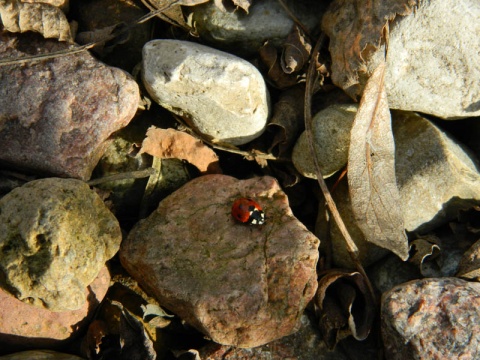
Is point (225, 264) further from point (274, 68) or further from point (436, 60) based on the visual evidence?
point (436, 60)

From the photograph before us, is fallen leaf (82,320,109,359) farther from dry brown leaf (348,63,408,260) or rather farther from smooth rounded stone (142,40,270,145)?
dry brown leaf (348,63,408,260)

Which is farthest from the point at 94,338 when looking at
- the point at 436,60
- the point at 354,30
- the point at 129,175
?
the point at 436,60

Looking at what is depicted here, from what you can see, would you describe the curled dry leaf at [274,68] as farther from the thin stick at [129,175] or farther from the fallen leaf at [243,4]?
the thin stick at [129,175]

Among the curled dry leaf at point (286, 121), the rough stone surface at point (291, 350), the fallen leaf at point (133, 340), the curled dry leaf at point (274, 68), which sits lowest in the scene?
the rough stone surface at point (291, 350)

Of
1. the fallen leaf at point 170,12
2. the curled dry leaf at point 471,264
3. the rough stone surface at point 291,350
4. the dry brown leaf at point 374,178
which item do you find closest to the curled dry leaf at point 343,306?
the rough stone surface at point 291,350

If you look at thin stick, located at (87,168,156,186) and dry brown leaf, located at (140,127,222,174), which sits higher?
dry brown leaf, located at (140,127,222,174)

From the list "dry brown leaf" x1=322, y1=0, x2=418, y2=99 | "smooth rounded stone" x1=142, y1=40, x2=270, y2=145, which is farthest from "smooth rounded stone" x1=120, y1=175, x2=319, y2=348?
"dry brown leaf" x1=322, y1=0, x2=418, y2=99

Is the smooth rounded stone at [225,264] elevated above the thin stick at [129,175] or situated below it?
below
